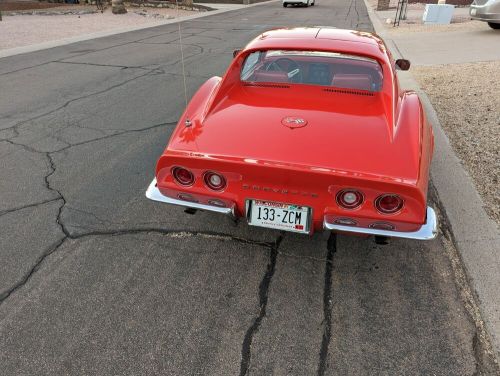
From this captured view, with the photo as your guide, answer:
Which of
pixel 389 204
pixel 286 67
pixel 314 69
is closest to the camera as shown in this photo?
pixel 389 204

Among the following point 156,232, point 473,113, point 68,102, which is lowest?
point 68,102

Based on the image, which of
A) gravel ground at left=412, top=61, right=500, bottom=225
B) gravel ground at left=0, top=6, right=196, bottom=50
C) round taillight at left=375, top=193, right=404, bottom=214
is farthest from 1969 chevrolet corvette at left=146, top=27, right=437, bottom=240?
gravel ground at left=0, top=6, right=196, bottom=50

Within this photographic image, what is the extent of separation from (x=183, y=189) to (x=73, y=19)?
20716 millimetres

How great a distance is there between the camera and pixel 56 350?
218cm

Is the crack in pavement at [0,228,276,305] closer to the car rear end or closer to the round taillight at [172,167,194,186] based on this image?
the car rear end

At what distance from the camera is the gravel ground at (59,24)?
13695mm

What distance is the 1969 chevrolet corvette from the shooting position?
231cm

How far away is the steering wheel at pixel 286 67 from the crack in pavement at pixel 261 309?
4.73 feet

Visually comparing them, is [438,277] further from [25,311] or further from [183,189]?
[25,311]

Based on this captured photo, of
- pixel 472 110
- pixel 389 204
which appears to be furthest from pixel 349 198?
pixel 472 110

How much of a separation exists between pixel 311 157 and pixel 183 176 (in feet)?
2.93

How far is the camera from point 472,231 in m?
3.05

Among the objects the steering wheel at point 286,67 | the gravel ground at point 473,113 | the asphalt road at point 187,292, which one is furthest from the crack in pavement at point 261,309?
the gravel ground at point 473,113

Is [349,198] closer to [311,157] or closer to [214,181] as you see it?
[311,157]
